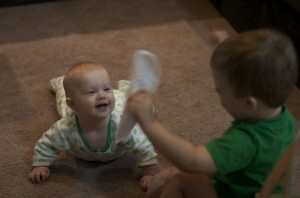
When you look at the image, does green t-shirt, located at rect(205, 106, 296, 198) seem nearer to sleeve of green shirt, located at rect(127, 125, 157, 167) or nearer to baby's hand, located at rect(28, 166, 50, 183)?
sleeve of green shirt, located at rect(127, 125, 157, 167)

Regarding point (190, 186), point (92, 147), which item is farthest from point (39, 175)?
point (190, 186)

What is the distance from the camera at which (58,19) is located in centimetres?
240

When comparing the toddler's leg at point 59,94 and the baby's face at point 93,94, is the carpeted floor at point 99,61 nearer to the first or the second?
the toddler's leg at point 59,94

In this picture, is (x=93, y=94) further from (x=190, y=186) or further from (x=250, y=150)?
(x=250, y=150)

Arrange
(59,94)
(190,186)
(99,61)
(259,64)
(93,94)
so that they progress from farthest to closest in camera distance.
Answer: (99,61)
(59,94)
(93,94)
(190,186)
(259,64)

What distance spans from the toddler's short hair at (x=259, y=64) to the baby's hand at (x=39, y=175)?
73 cm

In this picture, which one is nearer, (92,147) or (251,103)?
(251,103)

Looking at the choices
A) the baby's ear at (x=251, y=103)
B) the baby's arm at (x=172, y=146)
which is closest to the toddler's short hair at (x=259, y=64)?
the baby's ear at (x=251, y=103)

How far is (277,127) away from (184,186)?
25cm

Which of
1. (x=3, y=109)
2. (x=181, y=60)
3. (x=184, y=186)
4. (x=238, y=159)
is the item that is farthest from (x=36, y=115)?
(x=238, y=159)

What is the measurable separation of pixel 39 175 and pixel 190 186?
0.55 metres

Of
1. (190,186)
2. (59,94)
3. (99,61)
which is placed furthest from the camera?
(99,61)

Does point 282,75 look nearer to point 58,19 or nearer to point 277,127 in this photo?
point 277,127

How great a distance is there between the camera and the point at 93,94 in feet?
4.49
